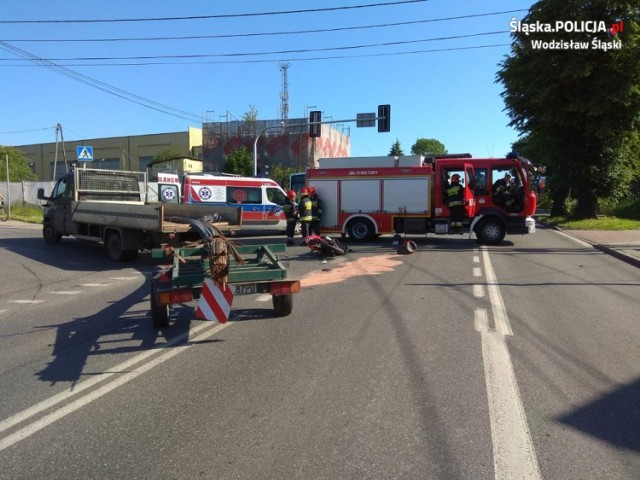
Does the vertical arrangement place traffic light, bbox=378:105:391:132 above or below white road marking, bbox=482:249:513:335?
above

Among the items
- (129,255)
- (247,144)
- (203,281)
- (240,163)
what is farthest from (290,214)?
(247,144)

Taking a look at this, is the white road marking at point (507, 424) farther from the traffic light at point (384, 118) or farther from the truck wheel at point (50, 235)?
the traffic light at point (384, 118)

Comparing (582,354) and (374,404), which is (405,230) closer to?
(582,354)

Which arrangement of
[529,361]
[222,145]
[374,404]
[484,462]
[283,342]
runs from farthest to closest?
[222,145] < [283,342] < [529,361] < [374,404] < [484,462]

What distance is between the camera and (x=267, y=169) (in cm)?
5250

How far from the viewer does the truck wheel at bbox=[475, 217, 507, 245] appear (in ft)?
54.4

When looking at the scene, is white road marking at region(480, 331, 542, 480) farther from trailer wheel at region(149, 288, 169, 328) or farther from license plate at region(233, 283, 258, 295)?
trailer wheel at region(149, 288, 169, 328)

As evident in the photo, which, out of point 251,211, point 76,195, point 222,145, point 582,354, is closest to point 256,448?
point 582,354

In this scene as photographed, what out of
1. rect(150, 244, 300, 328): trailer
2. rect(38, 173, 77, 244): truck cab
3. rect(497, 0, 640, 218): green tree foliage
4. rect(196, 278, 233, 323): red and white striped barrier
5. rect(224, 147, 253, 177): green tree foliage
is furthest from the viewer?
rect(224, 147, 253, 177): green tree foliage

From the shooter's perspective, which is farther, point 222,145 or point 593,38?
point 222,145

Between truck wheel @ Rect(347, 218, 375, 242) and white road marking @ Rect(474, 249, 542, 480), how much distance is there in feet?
37.4

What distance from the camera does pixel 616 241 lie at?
54.6 feet

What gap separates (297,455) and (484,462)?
3.80ft

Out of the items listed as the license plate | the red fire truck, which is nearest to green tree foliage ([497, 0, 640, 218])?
the red fire truck
